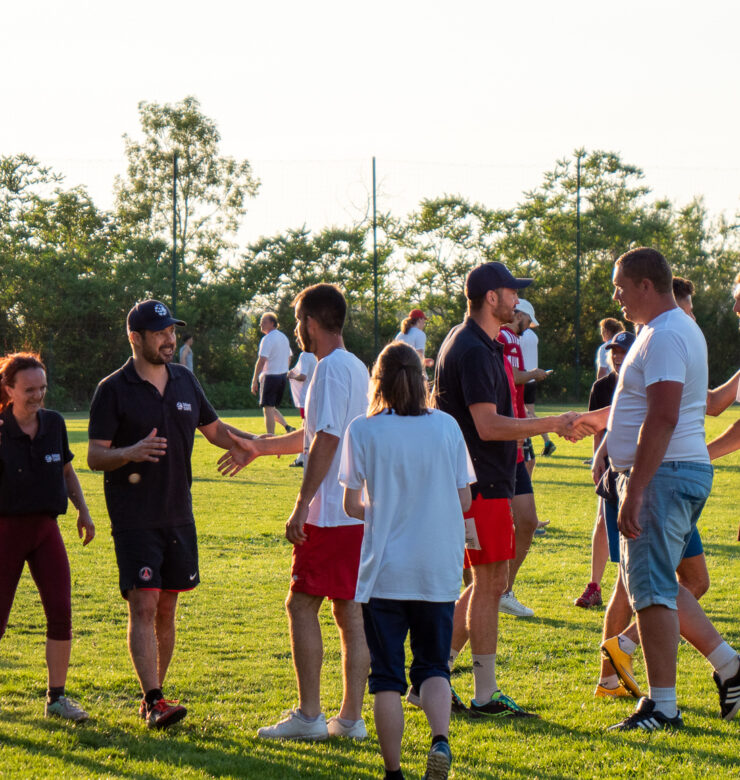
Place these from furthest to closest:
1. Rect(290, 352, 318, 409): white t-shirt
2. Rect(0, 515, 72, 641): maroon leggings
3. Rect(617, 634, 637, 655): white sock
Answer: Rect(290, 352, 318, 409): white t-shirt
Rect(617, 634, 637, 655): white sock
Rect(0, 515, 72, 641): maroon leggings

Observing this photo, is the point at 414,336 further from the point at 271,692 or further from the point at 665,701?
the point at 665,701

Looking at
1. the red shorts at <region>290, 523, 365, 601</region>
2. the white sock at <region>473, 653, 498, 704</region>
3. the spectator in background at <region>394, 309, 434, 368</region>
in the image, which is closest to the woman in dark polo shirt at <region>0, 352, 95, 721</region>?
the red shorts at <region>290, 523, 365, 601</region>

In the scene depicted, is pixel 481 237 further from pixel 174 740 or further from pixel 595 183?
pixel 174 740

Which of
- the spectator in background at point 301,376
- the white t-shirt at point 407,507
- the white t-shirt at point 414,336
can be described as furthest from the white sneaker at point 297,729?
the white t-shirt at point 414,336

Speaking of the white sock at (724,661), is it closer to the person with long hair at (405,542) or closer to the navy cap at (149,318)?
the person with long hair at (405,542)

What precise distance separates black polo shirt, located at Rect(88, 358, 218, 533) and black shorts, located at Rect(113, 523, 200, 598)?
44mm

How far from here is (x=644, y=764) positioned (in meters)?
4.27

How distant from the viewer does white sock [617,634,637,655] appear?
5168mm

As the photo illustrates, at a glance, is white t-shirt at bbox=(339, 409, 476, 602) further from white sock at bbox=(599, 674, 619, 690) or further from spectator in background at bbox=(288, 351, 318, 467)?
spectator in background at bbox=(288, 351, 318, 467)

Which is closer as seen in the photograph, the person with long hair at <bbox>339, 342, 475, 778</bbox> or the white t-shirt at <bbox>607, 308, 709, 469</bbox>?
the person with long hair at <bbox>339, 342, 475, 778</bbox>

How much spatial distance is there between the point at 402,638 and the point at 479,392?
1.35 meters

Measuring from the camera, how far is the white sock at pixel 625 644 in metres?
5.17

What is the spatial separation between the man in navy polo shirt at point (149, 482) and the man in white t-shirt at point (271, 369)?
496 inches

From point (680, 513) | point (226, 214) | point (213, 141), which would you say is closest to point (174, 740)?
point (680, 513)
